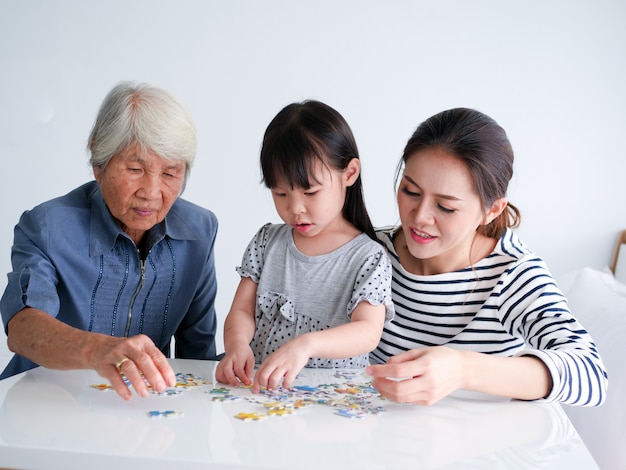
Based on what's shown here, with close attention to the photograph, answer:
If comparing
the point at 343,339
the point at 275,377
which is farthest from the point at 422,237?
the point at 275,377

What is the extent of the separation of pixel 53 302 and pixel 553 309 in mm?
1254

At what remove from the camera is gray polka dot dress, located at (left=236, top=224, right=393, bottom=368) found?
1.88m

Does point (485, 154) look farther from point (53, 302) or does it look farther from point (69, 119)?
point (69, 119)

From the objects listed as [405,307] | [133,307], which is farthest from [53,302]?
[405,307]

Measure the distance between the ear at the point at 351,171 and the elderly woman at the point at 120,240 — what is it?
0.47 m

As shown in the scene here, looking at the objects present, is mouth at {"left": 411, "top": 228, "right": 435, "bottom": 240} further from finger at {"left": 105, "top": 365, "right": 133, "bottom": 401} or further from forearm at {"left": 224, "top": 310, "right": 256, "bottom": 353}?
finger at {"left": 105, "top": 365, "right": 133, "bottom": 401}

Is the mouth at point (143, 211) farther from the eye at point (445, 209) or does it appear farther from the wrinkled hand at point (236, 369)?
the eye at point (445, 209)

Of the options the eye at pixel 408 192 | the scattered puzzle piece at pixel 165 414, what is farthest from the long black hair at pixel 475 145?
the scattered puzzle piece at pixel 165 414

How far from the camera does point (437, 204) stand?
1.85 m

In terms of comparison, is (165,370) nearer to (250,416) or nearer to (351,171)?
(250,416)

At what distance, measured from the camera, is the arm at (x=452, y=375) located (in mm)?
1409

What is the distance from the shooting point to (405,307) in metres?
2.05

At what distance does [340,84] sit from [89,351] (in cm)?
342

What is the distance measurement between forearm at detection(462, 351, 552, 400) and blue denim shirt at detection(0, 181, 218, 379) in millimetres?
1056
